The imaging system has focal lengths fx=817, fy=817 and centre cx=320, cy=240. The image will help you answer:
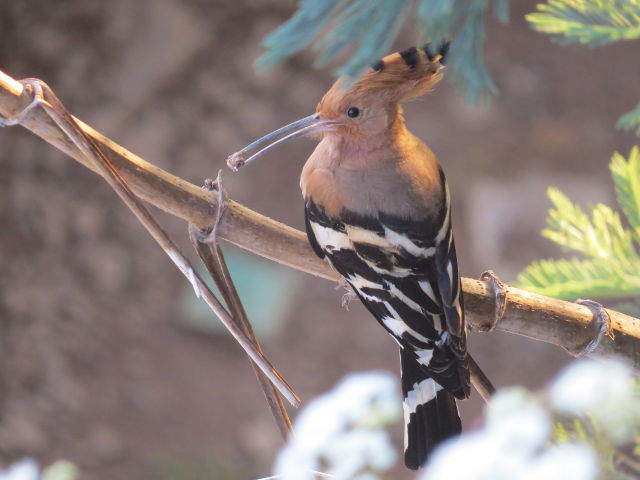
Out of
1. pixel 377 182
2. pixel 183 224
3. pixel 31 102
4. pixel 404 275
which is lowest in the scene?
pixel 404 275

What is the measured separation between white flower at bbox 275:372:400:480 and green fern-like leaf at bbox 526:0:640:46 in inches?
17.9

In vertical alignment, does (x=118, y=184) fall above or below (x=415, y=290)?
above

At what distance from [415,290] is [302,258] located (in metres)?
0.16

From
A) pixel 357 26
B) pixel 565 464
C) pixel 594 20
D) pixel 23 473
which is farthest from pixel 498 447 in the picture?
pixel 23 473

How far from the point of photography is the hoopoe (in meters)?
0.85

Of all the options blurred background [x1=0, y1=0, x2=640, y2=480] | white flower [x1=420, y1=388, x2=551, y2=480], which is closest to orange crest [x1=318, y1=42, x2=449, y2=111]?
white flower [x1=420, y1=388, x2=551, y2=480]

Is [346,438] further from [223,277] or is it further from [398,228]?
A: [223,277]

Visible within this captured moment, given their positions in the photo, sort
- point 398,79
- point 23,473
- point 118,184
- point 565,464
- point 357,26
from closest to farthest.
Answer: point 357,26 < point 118,184 < point 565,464 < point 398,79 < point 23,473

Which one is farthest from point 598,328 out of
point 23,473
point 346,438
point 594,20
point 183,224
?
point 183,224

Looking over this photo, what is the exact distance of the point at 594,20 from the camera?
0.75m

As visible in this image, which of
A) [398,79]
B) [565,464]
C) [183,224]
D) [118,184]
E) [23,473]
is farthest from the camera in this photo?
[183,224]

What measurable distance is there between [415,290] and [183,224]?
146cm

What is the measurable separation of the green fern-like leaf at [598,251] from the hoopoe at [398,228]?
0.10 m

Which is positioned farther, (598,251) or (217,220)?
(598,251)
